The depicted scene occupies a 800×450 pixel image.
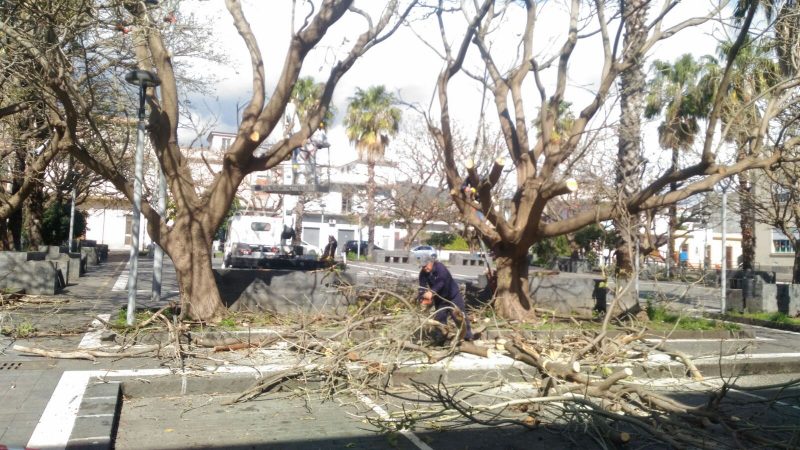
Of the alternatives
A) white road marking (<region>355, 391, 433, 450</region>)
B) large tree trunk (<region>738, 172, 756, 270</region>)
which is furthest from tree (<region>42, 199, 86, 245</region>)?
white road marking (<region>355, 391, 433, 450</region>)

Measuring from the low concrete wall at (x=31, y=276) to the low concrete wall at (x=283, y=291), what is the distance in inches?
187

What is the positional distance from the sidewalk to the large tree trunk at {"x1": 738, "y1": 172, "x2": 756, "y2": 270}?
26.3 feet

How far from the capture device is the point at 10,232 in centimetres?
2070

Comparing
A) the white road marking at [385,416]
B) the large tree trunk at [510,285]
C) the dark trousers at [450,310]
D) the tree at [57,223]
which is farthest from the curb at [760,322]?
the tree at [57,223]

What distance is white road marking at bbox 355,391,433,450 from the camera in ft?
20.6

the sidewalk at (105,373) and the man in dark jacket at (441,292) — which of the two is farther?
the man in dark jacket at (441,292)

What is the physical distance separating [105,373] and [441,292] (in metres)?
4.62

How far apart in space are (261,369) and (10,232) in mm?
15882

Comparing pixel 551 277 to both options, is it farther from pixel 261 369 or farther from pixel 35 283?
pixel 35 283

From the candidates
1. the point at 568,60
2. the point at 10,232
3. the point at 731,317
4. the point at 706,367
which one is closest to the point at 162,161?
the point at 568,60

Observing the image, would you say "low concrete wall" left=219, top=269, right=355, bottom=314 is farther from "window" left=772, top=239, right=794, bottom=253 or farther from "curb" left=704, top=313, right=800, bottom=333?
"window" left=772, top=239, right=794, bottom=253

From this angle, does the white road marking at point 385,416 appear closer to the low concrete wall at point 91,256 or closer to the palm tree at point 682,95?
the palm tree at point 682,95

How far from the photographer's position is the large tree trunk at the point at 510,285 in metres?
13.0

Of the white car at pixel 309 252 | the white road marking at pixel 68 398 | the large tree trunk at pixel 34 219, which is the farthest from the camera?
the white car at pixel 309 252
